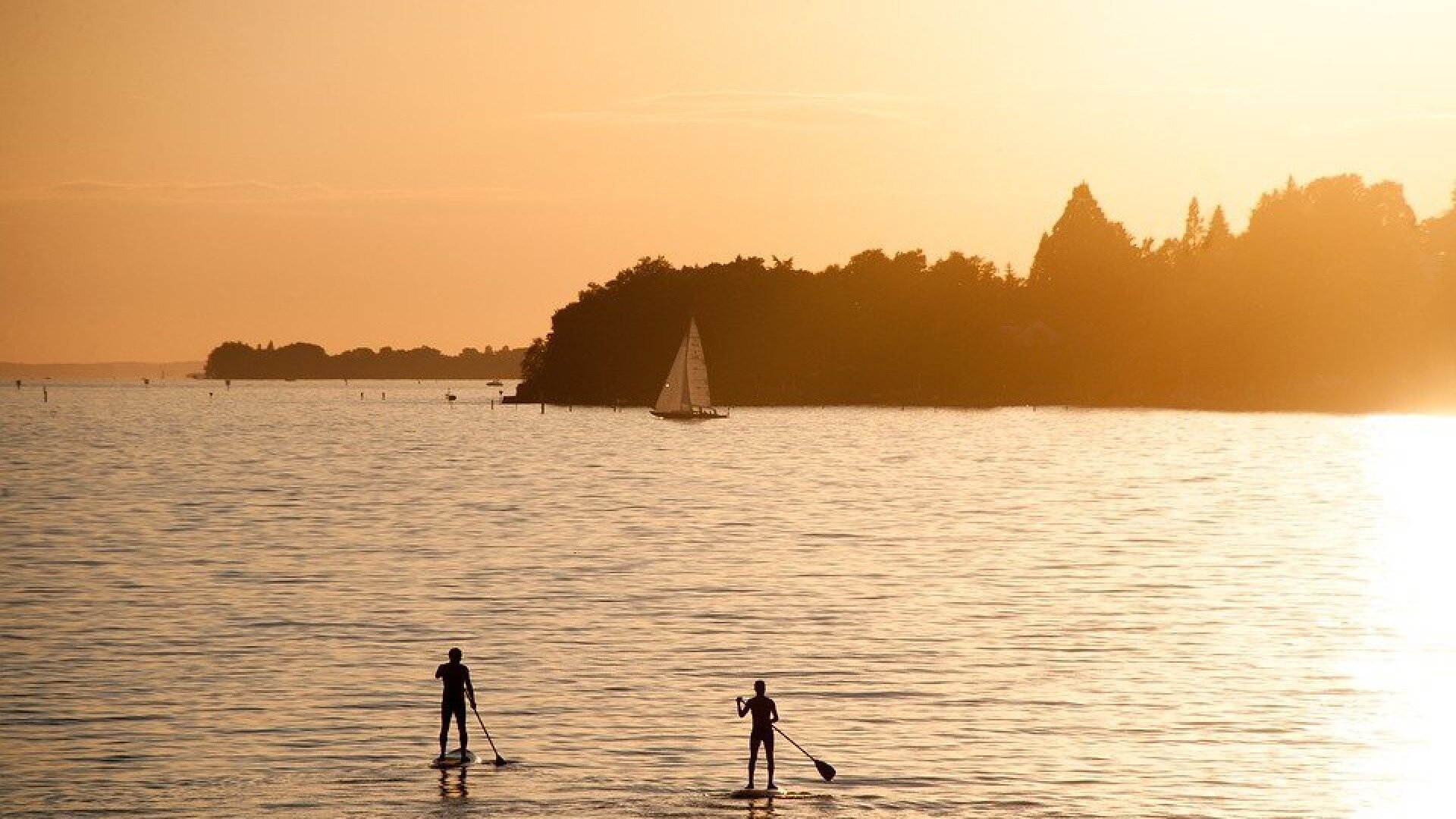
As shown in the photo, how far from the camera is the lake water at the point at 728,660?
39.2m

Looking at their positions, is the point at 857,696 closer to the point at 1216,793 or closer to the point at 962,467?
the point at 1216,793

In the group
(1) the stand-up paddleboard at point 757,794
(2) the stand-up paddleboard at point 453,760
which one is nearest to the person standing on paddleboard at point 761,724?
(1) the stand-up paddleboard at point 757,794

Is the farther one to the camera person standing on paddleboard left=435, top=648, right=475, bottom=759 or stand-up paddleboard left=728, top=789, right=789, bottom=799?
person standing on paddleboard left=435, top=648, right=475, bottom=759

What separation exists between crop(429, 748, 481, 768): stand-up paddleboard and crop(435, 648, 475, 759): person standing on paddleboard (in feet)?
0.11

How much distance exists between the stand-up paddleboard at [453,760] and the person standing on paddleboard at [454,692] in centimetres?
3

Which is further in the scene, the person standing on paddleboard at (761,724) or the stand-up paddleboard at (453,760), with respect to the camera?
the stand-up paddleboard at (453,760)

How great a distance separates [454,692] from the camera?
4012cm

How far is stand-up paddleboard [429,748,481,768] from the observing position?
1602 inches

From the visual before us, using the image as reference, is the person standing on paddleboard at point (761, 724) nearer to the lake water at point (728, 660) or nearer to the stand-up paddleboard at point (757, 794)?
the stand-up paddleboard at point (757, 794)

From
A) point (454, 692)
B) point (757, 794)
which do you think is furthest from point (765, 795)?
point (454, 692)

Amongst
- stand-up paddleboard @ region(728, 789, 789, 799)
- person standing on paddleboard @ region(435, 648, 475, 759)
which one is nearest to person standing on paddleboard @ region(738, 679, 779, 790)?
stand-up paddleboard @ region(728, 789, 789, 799)

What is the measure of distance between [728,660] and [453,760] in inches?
669

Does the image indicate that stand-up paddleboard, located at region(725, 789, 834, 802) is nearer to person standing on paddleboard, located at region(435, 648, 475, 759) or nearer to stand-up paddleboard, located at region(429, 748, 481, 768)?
person standing on paddleboard, located at region(435, 648, 475, 759)

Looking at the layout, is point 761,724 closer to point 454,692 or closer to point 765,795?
point 765,795
